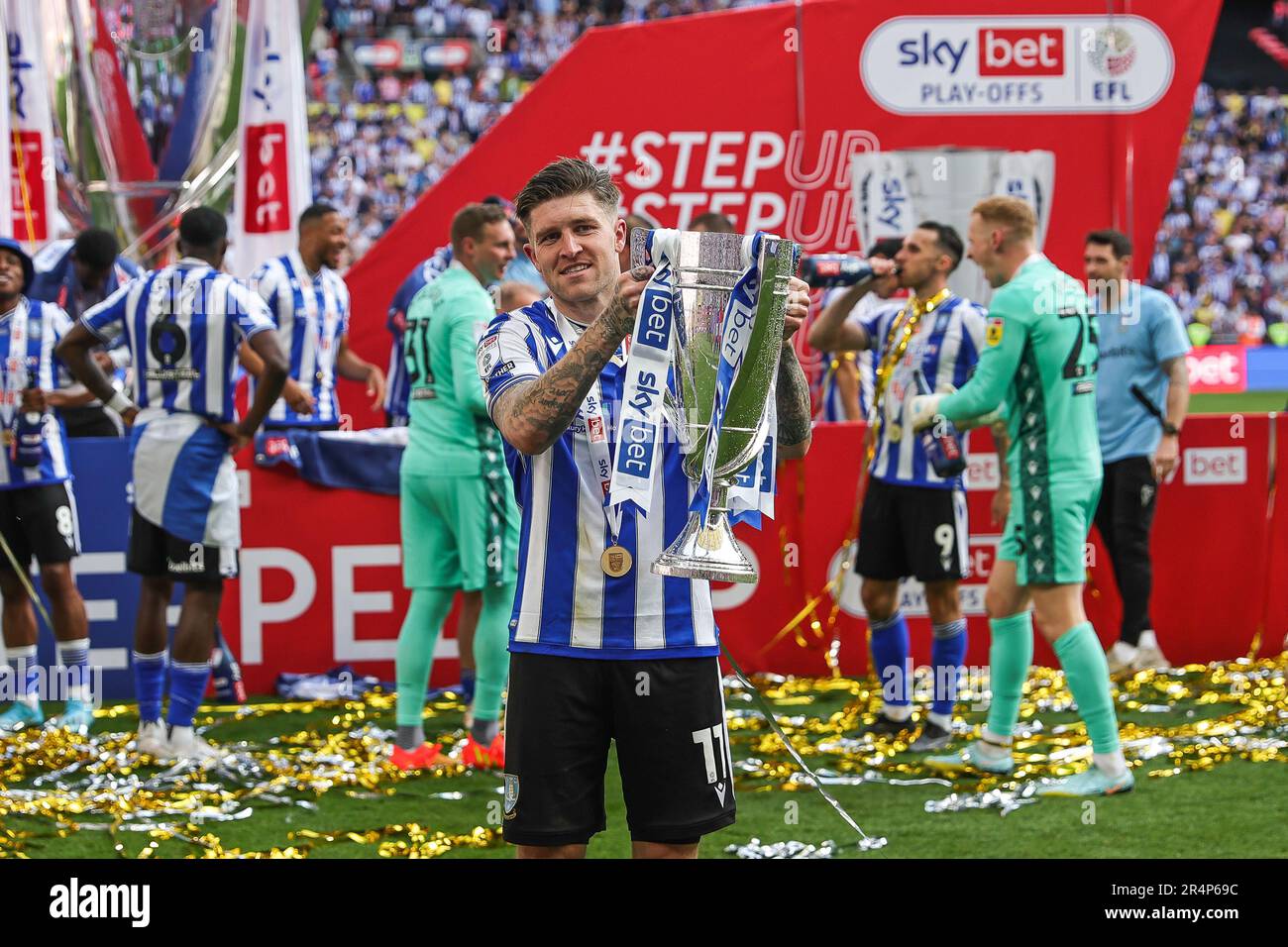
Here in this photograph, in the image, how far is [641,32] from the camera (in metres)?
10.4

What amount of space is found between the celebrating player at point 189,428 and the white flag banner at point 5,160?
273 centimetres

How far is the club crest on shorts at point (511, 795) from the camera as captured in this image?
8.94ft

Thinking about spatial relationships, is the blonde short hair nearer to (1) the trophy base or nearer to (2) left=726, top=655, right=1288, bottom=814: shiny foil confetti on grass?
(2) left=726, top=655, right=1288, bottom=814: shiny foil confetti on grass

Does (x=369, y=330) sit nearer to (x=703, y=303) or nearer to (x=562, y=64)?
(x=562, y=64)

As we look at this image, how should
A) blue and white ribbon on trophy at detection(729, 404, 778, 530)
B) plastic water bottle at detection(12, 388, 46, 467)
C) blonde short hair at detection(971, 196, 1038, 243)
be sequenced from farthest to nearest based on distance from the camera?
1. plastic water bottle at detection(12, 388, 46, 467)
2. blonde short hair at detection(971, 196, 1038, 243)
3. blue and white ribbon on trophy at detection(729, 404, 778, 530)

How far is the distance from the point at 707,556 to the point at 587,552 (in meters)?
0.33

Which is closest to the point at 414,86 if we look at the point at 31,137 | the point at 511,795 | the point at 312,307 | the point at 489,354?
the point at 31,137

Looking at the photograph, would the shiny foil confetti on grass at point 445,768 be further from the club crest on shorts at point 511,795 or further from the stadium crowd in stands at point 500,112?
the stadium crowd in stands at point 500,112

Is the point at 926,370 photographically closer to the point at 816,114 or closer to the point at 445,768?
the point at 445,768

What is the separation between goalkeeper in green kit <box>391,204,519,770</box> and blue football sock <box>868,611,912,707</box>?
1.55 meters

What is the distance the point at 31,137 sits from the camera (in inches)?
342

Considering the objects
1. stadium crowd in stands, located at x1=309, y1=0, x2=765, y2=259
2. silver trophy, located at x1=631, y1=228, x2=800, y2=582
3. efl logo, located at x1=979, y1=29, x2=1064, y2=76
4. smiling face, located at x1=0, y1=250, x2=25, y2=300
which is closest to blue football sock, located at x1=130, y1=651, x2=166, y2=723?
smiling face, located at x1=0, y1=250, x2=25, y2=300

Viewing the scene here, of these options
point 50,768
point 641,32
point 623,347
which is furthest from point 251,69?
point 623,347

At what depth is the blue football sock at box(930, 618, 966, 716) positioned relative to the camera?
5.97 meters
